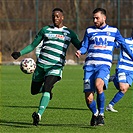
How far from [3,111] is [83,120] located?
6.71 ft

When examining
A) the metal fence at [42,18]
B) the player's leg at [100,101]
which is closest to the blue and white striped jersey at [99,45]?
the player's leg at [100,101]

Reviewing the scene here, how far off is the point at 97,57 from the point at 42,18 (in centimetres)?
2997

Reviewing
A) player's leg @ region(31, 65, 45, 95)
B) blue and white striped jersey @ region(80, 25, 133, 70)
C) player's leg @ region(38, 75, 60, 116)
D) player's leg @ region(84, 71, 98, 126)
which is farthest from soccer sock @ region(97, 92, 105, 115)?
player's leg @ region(31, 65, 45, 95)

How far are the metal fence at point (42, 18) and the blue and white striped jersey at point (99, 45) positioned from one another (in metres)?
25.3

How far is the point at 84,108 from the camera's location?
12.7m

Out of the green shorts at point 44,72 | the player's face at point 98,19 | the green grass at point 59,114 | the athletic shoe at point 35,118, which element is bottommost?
the green grass at point 59,114

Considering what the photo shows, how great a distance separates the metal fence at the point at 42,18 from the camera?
3659 centimetres

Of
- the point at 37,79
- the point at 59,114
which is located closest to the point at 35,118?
the point at 37,79

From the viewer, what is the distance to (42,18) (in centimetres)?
3950

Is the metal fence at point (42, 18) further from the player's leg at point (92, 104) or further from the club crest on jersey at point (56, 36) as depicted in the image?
the player's leg at point (92, 104)

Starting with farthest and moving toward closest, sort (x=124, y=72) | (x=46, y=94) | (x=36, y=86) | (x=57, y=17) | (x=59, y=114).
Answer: (x=124, y=72) → (x=59, y=114) → (x=36, y=86) → (x=57, y=17) → (x=46, y=94)

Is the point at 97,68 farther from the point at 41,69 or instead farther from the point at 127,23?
the point at 127,23

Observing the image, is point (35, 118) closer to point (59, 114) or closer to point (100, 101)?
point (100, 101)

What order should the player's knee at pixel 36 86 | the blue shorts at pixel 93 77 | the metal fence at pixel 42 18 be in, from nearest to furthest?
the blue shorts at pixel 93 77, the player's knee at pixel 36 86, the metal fence at pixel 42 18
